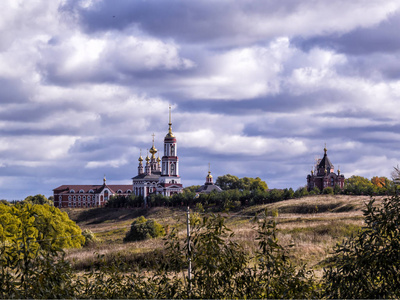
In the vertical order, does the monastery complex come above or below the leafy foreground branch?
above

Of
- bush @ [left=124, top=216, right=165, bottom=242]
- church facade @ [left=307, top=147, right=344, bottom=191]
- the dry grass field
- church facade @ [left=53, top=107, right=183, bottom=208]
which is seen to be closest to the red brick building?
church facade @ [left=53, top=107, right=183, bottom=208]

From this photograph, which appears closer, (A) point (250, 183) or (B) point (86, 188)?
(B) point (86, 188)

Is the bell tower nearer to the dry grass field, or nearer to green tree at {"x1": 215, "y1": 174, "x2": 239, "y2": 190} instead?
green tree at {"x1": 215, "y1": 174, "x2": 239, "y2": 190}

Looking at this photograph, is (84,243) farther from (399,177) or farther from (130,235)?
(399,177)

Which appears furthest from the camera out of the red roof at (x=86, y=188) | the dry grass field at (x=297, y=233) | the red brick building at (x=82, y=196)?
the red roof at (x=86, y=188)

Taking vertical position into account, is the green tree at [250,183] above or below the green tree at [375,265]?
above

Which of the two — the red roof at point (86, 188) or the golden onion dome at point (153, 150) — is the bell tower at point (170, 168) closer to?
the golden onion dome at point (153, 150)

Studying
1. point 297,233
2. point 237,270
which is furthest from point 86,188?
point 237,270

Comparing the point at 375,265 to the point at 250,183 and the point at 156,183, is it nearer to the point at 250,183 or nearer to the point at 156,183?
the point at 156,183

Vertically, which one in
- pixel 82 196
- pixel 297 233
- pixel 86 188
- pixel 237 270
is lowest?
pixel 297 233

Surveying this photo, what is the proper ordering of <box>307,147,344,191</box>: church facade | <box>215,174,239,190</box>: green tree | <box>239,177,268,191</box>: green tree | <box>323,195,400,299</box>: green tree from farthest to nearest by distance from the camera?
<box>215,174,239,190</box>: green tree, <box>239,177,268,191</box>: green tree, <box>307,147,344,191</box>: church facade, <box>323,195,400,299</box>: green tree

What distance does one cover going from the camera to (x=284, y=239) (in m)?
32.9

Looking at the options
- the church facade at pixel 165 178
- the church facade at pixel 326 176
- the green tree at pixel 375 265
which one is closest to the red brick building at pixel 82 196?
the church facade at pixel 165 178

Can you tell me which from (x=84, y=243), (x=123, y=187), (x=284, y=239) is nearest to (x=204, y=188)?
(x=123, y=187)
